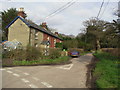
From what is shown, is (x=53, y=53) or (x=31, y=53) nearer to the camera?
(x=31, y=53)

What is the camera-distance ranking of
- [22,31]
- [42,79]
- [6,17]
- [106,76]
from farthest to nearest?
1. [6,17]
2. [22,31]
3. [42,79]
4. [106,76]

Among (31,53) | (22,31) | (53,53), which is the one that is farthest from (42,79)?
(22,31)

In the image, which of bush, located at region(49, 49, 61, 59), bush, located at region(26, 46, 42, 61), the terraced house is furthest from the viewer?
Result: the terraced house

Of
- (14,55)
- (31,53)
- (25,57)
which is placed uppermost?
(31,53)

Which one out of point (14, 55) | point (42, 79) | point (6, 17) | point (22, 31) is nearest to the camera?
point (42, 79)

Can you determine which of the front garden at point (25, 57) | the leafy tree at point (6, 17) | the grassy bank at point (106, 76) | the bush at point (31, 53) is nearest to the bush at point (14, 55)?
the front garden at point (25, 57)

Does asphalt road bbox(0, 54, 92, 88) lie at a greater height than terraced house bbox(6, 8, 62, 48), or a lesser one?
lesser

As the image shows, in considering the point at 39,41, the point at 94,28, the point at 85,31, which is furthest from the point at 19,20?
the point at 85,31

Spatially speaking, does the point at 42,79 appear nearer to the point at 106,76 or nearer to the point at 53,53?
the point at 106,76

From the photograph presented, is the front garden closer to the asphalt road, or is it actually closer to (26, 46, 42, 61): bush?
(26, 46, 42, 61): bush

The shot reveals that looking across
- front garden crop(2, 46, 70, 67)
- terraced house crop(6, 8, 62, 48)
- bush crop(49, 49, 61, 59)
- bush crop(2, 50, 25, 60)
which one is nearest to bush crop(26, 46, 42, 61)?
front garden crop(2, 46, 70, 67)

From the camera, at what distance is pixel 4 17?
1542 inches

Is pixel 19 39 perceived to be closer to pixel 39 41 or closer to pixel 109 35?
pixel 39 41

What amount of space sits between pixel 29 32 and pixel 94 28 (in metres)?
31.8
